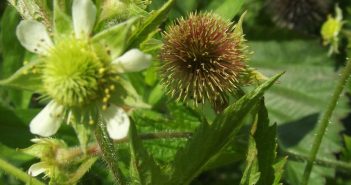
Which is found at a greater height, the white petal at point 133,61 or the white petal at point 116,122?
the white petal at point 133,61

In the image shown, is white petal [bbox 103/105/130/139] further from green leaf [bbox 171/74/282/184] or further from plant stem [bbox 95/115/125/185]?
green leaf [bbox 171/74/282/184]

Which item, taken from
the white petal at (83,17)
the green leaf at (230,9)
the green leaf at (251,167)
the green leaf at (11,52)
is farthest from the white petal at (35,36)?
the green leaf at (11,52)

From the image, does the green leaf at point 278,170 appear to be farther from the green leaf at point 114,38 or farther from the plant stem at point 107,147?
the green leaf at point 114,38

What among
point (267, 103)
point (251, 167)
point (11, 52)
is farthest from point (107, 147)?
point (267, 103)

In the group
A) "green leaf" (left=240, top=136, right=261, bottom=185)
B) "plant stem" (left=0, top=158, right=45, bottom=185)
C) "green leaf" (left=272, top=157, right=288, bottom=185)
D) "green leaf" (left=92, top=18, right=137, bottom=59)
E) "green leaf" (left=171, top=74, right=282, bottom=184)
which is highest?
"green leaf" (left=92, top=18, right=137, bottom=59)

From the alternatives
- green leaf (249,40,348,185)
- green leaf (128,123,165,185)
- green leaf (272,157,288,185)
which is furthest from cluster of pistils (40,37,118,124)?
green leaf (249,40,348,185)

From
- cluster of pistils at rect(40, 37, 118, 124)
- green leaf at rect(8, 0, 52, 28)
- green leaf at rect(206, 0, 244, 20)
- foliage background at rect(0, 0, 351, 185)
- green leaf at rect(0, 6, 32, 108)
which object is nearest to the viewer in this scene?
cluster of pistils at rect(40, 37, 118, 124)

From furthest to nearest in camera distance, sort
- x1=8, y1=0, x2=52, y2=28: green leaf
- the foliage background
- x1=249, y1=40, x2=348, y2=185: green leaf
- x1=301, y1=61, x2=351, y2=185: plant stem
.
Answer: x1=249, y1=40, x2=348, y2=185: green leaf → the foliage background → x1=301, y1=61, x2=351, y2=185: plant stem → x1=8, y1=0, x2=52, y2=28: green leaf
